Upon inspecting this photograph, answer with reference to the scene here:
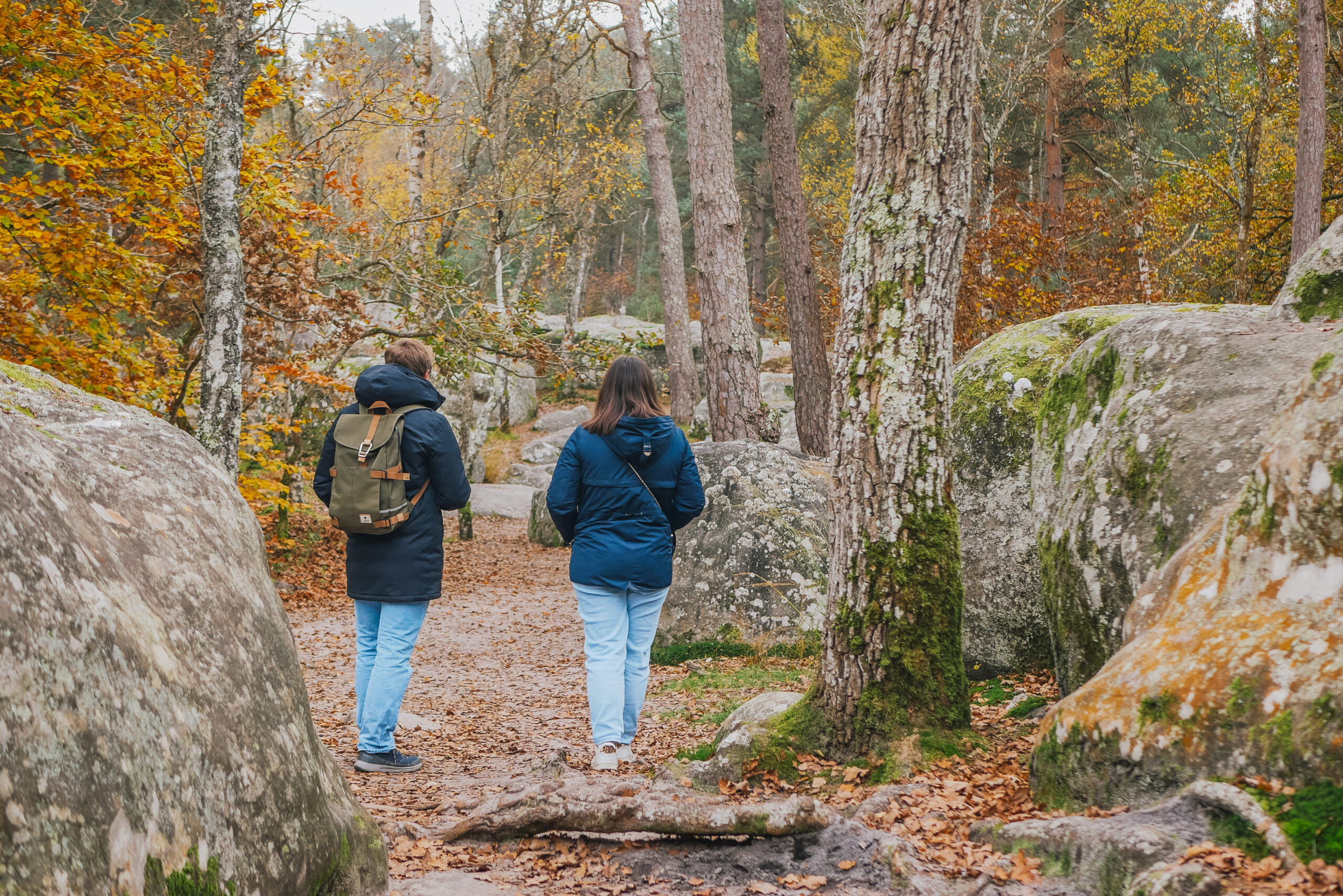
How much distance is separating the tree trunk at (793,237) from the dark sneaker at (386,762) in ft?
22.9

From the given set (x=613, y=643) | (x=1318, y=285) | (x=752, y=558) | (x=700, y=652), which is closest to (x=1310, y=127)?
(x=1318, y=285)

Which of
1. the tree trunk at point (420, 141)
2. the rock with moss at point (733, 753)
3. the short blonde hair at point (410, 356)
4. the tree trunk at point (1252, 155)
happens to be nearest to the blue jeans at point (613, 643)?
the rock with moss at point (733, 753)

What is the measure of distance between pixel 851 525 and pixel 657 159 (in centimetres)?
1185

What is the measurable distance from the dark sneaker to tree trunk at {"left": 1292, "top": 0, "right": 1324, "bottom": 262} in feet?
45.8

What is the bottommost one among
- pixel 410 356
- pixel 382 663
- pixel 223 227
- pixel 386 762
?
pixel 386 762

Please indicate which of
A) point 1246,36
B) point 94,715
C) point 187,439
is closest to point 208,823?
point 94,715

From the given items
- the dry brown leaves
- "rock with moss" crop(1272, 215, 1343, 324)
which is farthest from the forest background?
the dry brown leaves

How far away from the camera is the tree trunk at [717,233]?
421 inches

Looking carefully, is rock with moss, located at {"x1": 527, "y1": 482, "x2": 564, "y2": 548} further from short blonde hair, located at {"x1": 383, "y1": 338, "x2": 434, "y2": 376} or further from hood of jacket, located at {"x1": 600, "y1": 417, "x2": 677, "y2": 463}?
hood of jacket, located at {"x1": 600, "y1": 417, "x2": 677, "y2": 463}

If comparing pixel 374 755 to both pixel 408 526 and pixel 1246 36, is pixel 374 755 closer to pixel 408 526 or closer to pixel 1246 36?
pixel 408 526

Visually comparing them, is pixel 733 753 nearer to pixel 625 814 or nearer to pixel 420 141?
pixel 625 814

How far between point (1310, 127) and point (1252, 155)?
2.00 metres

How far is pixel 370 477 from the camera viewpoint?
15.4 ft

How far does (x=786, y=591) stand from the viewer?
8055 millimetres
